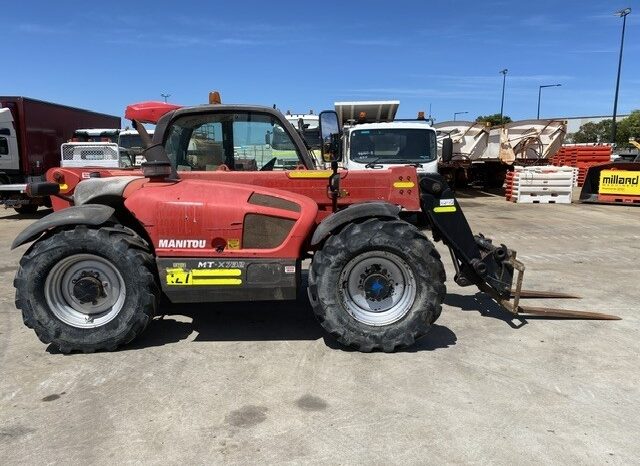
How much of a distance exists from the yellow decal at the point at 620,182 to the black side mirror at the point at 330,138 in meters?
14.5

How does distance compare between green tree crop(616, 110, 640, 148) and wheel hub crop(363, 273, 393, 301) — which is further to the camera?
green tree crop(616, 110, 640, 148)

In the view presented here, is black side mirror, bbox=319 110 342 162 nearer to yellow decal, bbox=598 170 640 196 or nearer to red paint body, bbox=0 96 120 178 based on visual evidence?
red paint body, bbox=0 96 120 178

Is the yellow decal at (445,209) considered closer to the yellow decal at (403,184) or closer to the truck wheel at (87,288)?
the yellow decal at (403,184)

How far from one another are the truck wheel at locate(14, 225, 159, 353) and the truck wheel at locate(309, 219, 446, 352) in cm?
143

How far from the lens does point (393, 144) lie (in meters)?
11.2

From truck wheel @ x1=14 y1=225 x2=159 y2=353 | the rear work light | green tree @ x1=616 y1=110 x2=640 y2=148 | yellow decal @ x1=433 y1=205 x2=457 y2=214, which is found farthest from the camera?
green tree @ x1=616 y1=110 x2=640 y2=148

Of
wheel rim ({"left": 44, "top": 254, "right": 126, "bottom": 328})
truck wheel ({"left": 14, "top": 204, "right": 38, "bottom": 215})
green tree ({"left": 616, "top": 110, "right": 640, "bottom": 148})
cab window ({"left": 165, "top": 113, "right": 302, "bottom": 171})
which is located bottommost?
truck wheel ({"left": 14, "top": 204, "right": 38, "bottom": 215})

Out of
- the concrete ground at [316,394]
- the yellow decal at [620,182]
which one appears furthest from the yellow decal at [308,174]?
the yellow decal at [620,182]

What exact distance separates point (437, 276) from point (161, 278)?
2.28 metres

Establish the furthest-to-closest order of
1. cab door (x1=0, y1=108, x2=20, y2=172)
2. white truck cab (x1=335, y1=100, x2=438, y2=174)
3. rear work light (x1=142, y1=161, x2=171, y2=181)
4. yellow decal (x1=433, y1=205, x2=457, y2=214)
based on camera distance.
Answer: cab door (x1=0, y1=108, x2=20, y2=172) < white truck cab (x1=335, y1=100, x2=438, y2=174) < yellow decal (x1=433, y1=205, x2=457, y2=214) < rear work light (x1=142, y1=161, x2=171, y2=181)

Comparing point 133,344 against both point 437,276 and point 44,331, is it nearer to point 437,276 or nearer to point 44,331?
point 44,331

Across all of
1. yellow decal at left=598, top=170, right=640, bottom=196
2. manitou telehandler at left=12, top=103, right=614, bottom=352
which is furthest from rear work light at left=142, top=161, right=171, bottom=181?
yellow decal at left=598, top=170, right=640, bottom=196

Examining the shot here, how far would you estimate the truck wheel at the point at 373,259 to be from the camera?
418 cm

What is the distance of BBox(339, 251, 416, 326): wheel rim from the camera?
427cm
